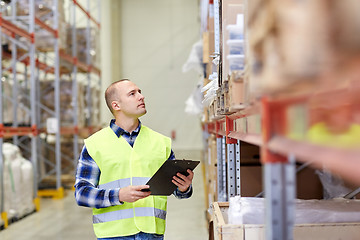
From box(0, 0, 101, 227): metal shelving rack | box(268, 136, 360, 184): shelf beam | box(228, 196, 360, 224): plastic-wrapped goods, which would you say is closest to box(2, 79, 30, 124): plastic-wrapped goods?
box(0, 0, 101, 227): metal shelving rack

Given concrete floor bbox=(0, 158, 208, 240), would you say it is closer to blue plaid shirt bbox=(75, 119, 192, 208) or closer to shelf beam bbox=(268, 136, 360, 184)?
blue plaid shirt bbox=(75, 119, 192, 208)

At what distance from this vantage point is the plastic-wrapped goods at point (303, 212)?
2037 mm

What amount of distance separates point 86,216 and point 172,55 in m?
10.5

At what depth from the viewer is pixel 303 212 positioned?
85.0 inches

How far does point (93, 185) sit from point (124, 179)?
0.19 meters

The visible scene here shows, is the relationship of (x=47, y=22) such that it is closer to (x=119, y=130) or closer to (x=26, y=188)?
(x=26, y=188)

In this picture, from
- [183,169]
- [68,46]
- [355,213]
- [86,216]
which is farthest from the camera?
[68,46]

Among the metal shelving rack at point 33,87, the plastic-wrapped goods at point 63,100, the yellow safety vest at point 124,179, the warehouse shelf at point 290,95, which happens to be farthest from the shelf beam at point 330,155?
the plastic-wrapped goods at point 63,100

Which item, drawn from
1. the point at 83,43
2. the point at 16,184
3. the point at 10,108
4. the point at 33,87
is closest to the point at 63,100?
the point at 10,108

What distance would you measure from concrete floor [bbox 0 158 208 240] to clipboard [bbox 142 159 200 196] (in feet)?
11.2

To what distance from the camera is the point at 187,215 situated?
746 centimetres

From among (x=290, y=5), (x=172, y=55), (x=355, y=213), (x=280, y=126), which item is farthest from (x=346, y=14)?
(x=172, y=55)

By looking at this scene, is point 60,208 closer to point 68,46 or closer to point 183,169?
point 68,46

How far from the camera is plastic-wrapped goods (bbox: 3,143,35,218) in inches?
271
